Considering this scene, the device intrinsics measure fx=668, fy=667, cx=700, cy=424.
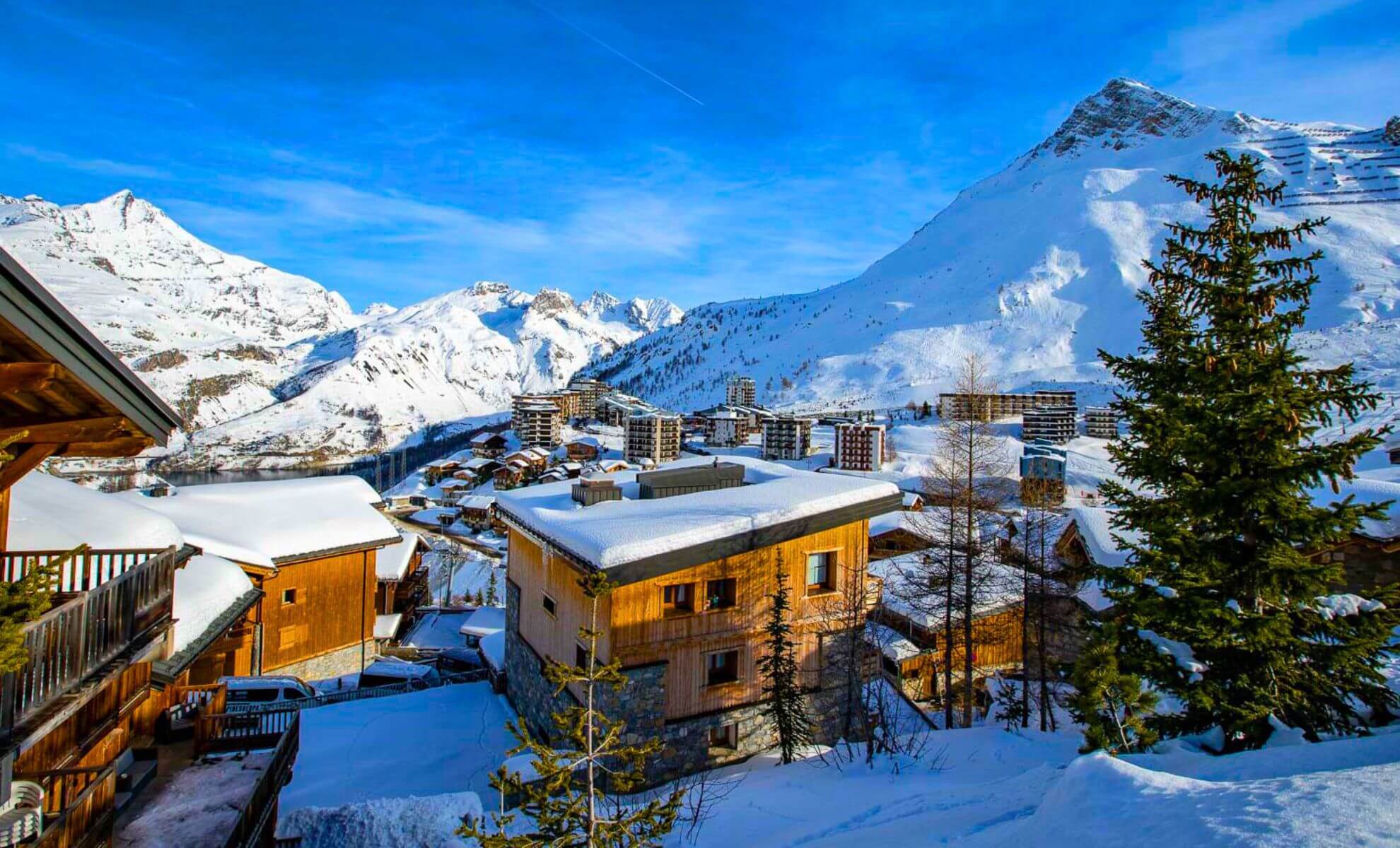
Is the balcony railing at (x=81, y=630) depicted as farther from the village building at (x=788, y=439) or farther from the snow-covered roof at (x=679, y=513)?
the village building at (x=788, y=439)

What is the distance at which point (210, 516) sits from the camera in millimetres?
21547

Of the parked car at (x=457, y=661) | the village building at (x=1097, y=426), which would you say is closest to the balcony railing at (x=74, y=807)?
the parked car at (x=457, y=661)

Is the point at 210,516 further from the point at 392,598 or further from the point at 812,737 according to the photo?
the point at 812,737

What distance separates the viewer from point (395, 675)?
20.8 metres

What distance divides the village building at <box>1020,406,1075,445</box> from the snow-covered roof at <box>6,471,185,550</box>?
77.5 meters

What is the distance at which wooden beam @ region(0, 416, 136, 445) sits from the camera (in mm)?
5957

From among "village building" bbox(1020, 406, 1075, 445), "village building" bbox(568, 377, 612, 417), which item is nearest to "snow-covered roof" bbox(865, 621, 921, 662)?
"village building" bbox(1020, 406, 1075, 445)

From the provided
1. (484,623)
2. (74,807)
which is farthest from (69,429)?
(484,623)

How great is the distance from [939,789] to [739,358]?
159m

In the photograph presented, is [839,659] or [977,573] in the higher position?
[977,573]

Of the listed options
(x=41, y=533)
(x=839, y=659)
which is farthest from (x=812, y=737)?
(x=41, y=533)

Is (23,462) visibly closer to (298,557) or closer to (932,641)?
(298,557)

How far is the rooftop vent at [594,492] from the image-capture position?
17547mm

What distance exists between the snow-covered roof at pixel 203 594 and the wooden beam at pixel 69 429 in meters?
6.29
